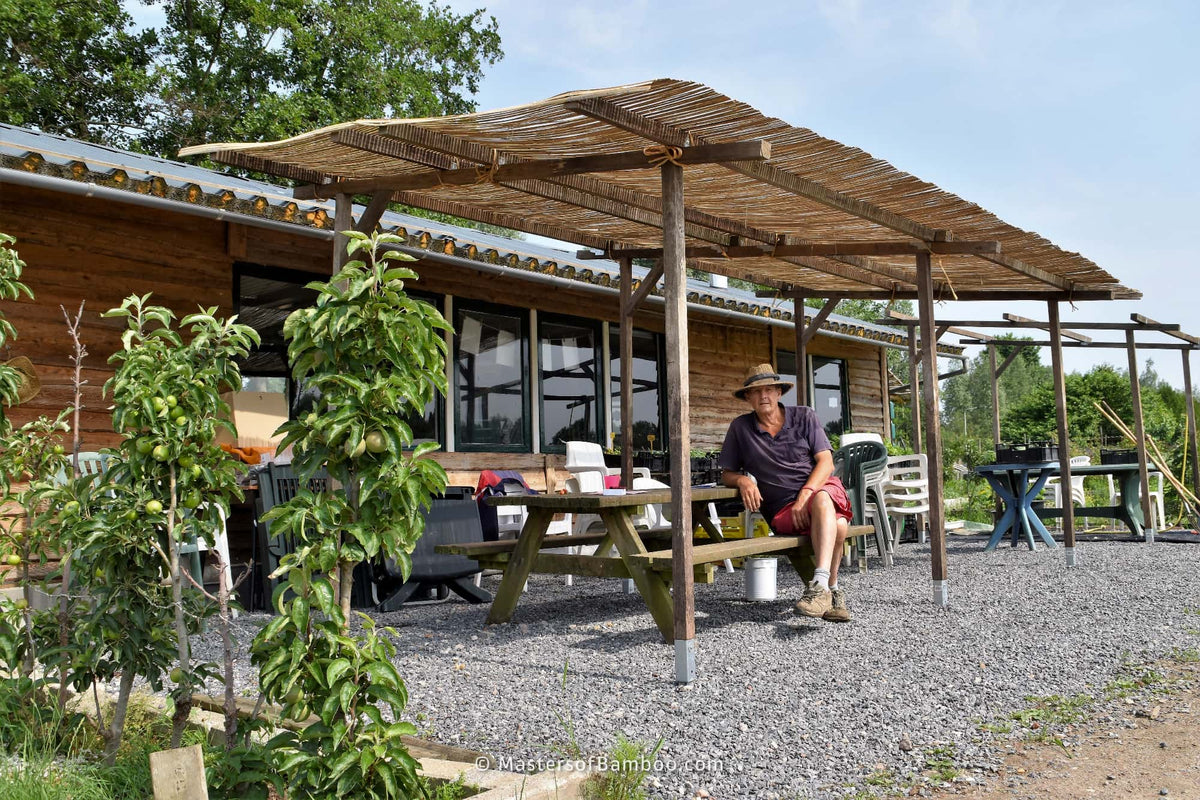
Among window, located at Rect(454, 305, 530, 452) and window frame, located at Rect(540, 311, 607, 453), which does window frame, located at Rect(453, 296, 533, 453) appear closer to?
window, located at Rect(454, 305, 530, 452)

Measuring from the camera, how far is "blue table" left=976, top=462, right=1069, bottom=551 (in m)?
9.30

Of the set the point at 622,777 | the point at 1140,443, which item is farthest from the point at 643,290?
the point at 1140,443

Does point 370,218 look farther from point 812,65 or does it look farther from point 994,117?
point 994,117

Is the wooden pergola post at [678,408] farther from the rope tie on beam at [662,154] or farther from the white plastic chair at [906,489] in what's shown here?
the white plastic chair at [906,489]

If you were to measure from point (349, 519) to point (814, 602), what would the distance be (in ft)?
10.8

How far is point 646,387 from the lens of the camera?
11227 millimetres

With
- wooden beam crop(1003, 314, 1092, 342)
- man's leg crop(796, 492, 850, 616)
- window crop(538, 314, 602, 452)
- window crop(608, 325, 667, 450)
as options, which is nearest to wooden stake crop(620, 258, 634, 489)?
man's leg crop(796, 492, 850, 616)

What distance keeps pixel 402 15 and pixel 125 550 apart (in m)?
21.6

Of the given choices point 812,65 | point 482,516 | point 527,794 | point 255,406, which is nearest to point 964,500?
point 812,65

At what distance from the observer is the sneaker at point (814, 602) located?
4.93 m

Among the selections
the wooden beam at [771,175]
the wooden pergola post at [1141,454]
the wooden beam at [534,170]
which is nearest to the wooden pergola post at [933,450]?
the wooden beam at [771,175]

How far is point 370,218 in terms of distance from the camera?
4879 millimetres

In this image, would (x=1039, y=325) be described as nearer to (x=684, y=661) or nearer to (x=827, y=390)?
(x=827, y=390)

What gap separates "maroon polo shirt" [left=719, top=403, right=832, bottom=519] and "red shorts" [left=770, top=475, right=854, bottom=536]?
10cm
